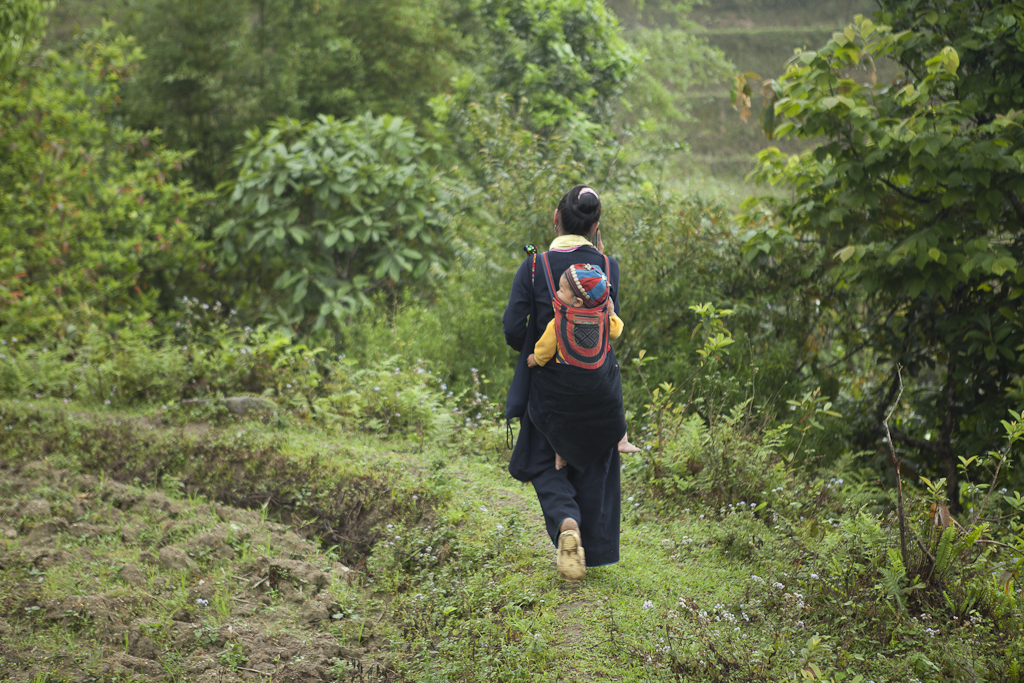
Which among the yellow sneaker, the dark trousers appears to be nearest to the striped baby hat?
the dark trousers

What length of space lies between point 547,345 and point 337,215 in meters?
6.01

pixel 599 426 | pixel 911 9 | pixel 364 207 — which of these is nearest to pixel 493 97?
pixel 364 207

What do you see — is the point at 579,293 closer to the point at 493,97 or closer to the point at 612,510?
the point at 612,510

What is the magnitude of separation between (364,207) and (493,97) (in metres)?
2.24

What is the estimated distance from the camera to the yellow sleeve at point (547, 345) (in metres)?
3.10

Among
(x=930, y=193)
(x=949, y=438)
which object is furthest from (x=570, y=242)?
(x=949, y=438)

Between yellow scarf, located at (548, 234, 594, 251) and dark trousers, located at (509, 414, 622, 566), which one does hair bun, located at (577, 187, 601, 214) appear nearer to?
yellow scarf, located at (548, 234, 594, 251)

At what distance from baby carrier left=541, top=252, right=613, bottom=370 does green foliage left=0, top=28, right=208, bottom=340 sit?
6.11m

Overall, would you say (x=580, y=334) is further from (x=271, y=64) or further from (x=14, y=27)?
(x=271, y=64)

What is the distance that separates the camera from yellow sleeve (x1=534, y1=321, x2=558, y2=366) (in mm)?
3098

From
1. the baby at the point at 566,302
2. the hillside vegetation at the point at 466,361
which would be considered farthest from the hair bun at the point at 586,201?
the hillside vegetation at the point at 466,361

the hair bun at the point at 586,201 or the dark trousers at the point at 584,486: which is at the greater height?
the hair bun at the point at 586,201

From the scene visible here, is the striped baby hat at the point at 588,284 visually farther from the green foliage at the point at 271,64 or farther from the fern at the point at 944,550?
the green foliage at the point at 271,64

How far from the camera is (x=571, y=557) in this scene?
3.01 metres
